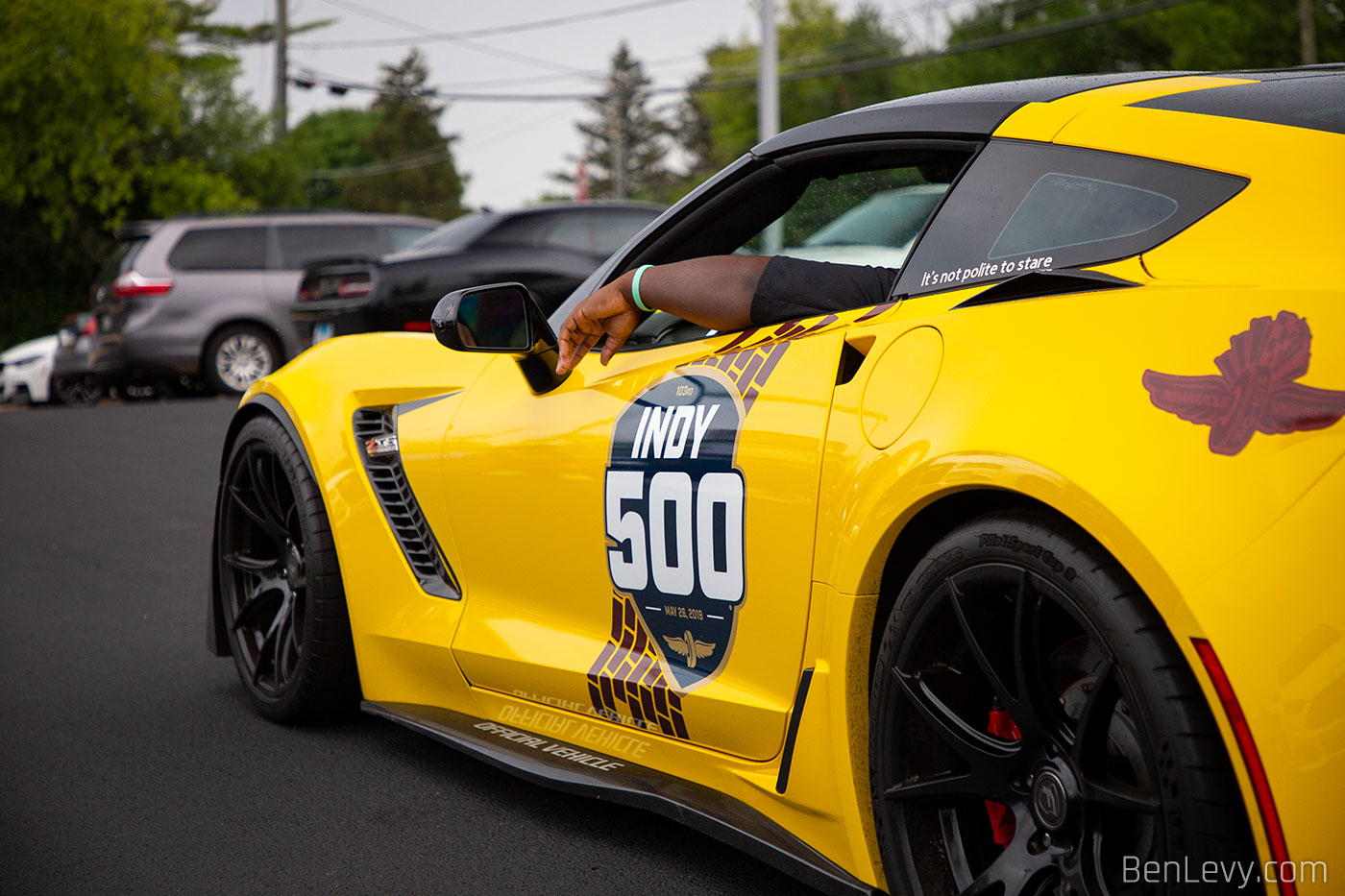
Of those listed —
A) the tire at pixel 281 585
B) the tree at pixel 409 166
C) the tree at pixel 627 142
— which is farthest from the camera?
the tree at pixel 627 142

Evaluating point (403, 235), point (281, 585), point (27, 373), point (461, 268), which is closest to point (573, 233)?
point (461, 268)

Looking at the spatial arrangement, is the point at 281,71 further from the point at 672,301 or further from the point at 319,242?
the point at 672,301

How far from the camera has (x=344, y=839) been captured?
279cm

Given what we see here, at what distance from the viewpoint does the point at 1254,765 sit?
146 centimetres

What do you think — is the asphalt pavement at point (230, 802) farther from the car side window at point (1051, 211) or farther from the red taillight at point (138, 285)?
the red taillight at point (138, 285)

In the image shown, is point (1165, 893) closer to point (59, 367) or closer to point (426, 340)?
point (426, 340)

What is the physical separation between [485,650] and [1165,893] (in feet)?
5.58

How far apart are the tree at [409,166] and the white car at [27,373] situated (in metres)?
54.8

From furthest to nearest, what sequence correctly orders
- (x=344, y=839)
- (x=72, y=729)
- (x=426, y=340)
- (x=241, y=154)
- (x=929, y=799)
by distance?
(x=241, y=154) → (x=72, y=729) → (x=426, y=340) → (x=344, y=839) → (x=929, y=799)

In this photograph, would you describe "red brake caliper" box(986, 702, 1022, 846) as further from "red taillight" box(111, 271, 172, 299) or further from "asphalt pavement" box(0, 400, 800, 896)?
"red taillight" box(111, 271, 172, 299)

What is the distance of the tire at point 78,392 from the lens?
16.7 m

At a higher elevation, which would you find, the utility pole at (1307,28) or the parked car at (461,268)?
the utility pole at (1307,28)

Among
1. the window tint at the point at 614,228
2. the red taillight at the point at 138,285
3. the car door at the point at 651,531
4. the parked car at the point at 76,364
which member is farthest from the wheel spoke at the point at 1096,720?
the parked car at the point at 76,364

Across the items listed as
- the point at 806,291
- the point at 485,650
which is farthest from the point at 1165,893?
the point at 485,650
